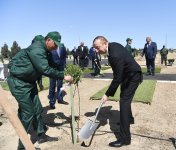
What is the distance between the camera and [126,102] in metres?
6.16

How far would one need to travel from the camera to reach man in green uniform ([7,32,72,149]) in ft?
18.0

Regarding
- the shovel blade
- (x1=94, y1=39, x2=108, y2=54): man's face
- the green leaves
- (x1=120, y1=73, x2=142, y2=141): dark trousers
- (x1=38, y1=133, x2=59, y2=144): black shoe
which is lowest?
(x1=38, y1=133, x2=59, y2=144): black shoe

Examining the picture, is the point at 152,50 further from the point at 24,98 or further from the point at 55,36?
the point at 24,98

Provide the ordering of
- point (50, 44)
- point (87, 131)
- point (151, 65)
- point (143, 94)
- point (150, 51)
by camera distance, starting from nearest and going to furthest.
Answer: point (50, 44)
point (87, 131)
point (143, 94)
point (150, 51)
point (151, 65)

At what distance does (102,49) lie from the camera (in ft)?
18.9

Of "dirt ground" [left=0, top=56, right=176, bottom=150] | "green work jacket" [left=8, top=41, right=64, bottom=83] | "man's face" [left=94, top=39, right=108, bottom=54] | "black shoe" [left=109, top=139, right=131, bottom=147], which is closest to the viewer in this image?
"green work jacket" [left=8, top=41, right=64, bottom=83]

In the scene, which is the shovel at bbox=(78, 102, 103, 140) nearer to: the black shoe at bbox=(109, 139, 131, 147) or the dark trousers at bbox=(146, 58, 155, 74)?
the black shoe at bbox=(109, 139, 131, 147)

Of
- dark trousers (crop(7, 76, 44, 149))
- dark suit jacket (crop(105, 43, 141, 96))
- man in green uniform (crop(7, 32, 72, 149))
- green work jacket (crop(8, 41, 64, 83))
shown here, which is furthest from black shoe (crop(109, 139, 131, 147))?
green work jacket (crop(8, 41, 64, 83))

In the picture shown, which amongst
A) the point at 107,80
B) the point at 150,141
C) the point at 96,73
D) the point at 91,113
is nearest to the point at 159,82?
the point at 107,80

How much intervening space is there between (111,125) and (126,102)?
4.81 ft

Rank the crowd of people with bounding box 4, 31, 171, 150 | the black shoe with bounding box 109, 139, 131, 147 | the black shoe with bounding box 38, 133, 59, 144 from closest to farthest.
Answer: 1. the crowd of people with bounding box 4, 31, 171, 150
2. the black shoe with bounding box 109, 139, 131, 147
3. the black shoe with bounding box 38, 133, 59, 144

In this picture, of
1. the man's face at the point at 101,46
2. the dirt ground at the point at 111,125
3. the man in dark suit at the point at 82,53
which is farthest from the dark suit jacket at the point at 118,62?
the man in dark suit at the point at 82,53

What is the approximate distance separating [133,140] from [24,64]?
2.73 m

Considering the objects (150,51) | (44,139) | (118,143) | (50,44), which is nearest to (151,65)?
(150,51)
